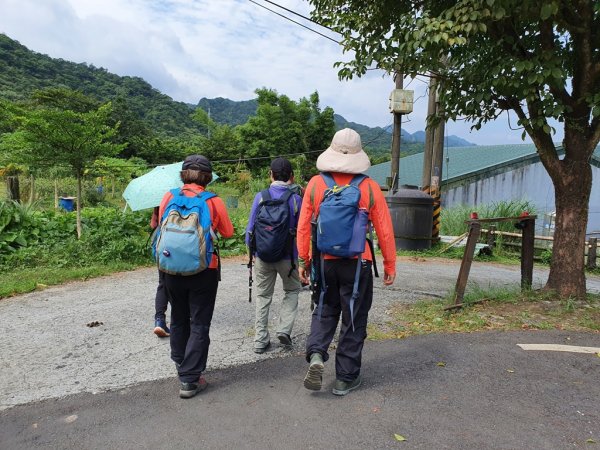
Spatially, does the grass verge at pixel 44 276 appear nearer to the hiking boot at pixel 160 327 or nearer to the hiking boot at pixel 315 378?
the hiking boot at pixel 160 327

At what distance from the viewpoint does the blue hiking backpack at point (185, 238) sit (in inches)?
119

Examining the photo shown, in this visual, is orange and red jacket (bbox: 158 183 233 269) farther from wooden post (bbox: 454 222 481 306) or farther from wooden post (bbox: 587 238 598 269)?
wooden post (bbox: 587 238 598 269)

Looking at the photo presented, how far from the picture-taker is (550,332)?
14.3ft

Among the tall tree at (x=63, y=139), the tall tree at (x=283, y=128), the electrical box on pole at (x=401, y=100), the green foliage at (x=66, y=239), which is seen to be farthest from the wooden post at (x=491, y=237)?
the tall tree at (x=283, y=128)

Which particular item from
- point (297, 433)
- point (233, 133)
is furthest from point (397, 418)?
point (233, 133)

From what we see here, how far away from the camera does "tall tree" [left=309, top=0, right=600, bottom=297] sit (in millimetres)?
4488

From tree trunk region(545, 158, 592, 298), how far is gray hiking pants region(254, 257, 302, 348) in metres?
3.19

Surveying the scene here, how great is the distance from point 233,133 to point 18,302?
32776 millimetres

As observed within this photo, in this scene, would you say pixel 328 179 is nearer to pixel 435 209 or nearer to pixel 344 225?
pixel 344 225

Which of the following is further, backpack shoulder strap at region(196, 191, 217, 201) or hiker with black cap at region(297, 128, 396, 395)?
backpack shoulder strap at region(196, 191, 217, 201)

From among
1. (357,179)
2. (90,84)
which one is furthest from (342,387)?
(90,84)

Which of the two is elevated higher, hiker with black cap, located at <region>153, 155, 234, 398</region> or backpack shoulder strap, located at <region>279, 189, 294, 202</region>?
backpack shoulder strap, located at <region>279, 189, 294, 202</region>

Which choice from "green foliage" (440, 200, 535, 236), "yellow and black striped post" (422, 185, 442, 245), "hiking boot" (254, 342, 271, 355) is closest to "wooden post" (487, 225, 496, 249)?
"green foliage" (440, 200, 535, 236)

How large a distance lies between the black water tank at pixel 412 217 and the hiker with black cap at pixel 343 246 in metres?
8.66
